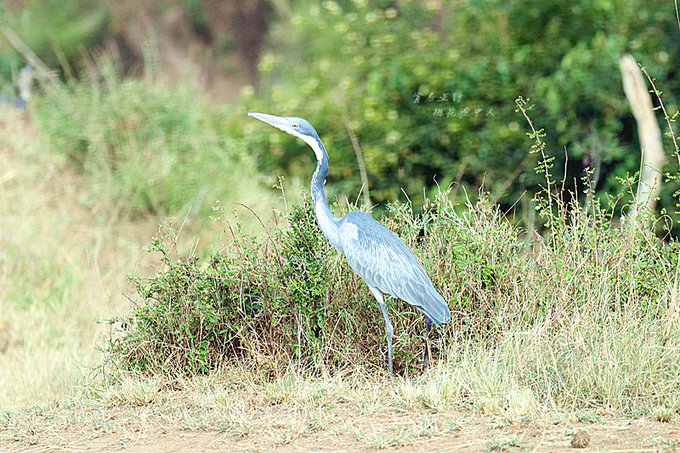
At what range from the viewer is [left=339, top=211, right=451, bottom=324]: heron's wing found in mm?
3701

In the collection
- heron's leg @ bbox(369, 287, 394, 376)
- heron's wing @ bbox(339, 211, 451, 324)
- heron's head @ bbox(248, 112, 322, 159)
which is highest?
heron's head @ bbox(248, 112, 322, 159)

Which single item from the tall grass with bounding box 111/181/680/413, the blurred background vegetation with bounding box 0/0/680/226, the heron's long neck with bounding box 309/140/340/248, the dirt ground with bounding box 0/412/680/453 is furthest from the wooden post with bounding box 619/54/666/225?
the dirt ground with bounding box 0/412/680/453

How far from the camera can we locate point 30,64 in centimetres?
1010

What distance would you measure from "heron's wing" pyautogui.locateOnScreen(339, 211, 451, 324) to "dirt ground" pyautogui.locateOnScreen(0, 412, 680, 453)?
1.70ft

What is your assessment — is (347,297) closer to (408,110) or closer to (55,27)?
(408,110)

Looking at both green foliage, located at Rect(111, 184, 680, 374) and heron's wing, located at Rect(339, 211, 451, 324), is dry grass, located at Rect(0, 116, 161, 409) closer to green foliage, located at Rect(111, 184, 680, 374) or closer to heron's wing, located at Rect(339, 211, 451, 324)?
green foliage, located at Rect(111, 184, 680, 374)

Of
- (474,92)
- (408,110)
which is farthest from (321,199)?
(408,110)

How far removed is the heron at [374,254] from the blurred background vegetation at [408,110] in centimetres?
311

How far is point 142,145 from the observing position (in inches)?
320

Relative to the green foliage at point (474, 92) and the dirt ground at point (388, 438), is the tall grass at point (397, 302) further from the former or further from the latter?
the green foliage at point (474, 92)

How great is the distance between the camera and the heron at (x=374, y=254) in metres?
3.70

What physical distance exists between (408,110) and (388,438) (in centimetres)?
570

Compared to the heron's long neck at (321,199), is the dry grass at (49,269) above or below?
below

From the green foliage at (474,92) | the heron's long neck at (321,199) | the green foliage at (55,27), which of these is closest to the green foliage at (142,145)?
the green foliage at (474,92)
